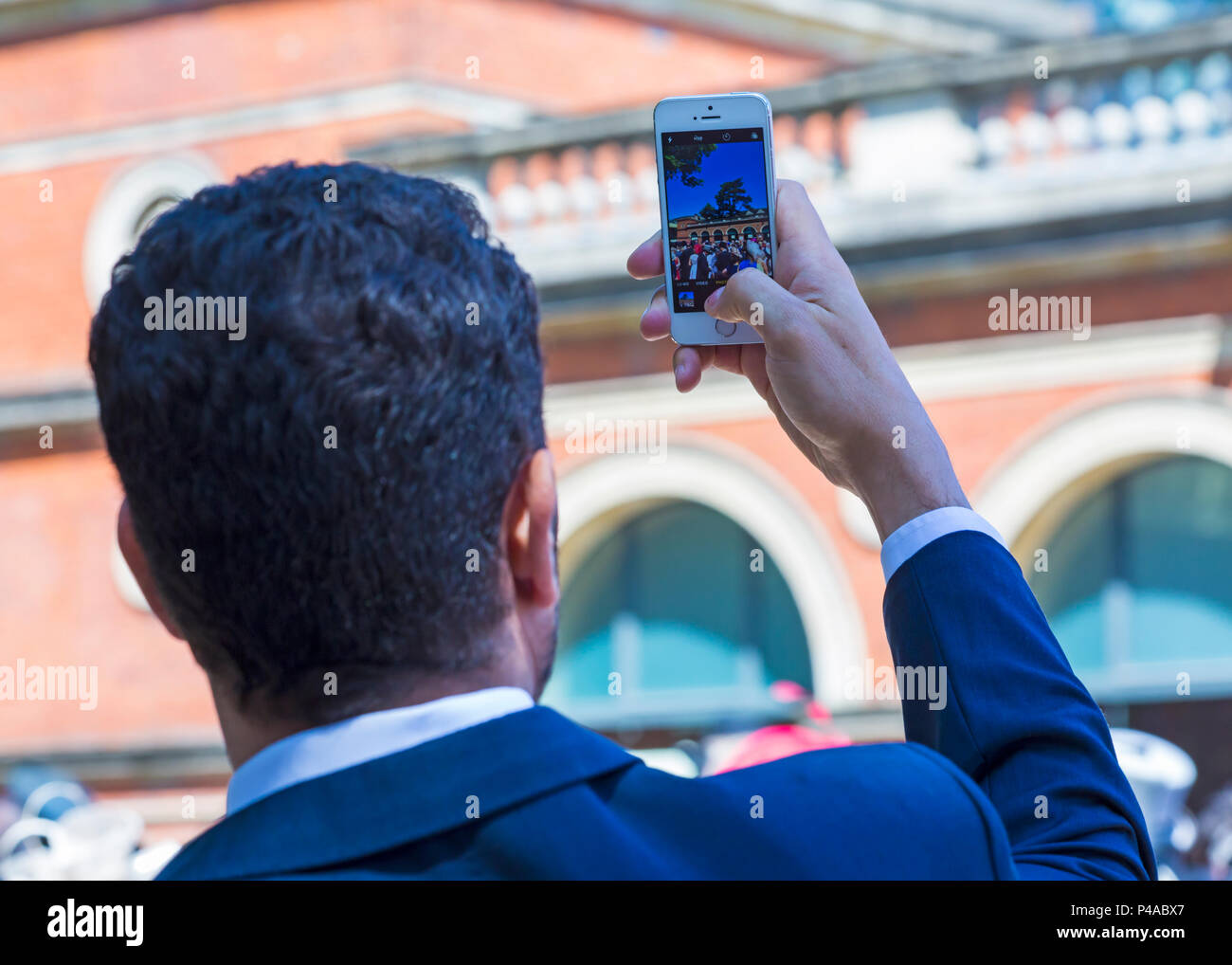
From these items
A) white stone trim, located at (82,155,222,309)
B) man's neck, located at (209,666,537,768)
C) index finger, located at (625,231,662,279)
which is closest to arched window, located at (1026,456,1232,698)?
index finger, located at (625,231,662,279)

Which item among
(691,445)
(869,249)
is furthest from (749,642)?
(869,249)

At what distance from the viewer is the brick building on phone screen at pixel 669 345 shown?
24.2ft

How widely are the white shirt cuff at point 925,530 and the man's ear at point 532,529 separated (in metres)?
0.30

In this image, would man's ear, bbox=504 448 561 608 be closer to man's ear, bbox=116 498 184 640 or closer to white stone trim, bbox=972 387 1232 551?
man's ear, bbox=116 498 184 640

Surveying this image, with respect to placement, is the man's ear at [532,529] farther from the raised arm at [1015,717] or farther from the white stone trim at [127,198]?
the white stone trim at [127,198]

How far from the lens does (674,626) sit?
8.52m

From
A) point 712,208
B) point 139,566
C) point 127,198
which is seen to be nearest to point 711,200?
point 712,208

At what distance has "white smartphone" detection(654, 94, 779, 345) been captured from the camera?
1456 mm

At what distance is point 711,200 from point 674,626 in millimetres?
7119

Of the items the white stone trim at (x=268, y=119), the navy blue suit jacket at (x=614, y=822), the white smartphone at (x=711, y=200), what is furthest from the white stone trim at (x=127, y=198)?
the navy blue suit jacket at (x=614, y=822)

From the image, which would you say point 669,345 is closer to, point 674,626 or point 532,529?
point 674,626

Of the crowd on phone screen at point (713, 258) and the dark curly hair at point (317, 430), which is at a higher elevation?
the crowd on phone screen at point (713, 258)

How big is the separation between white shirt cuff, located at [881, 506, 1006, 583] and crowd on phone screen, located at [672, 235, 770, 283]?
0.41 metres

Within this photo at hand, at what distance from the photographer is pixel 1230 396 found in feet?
23.5
